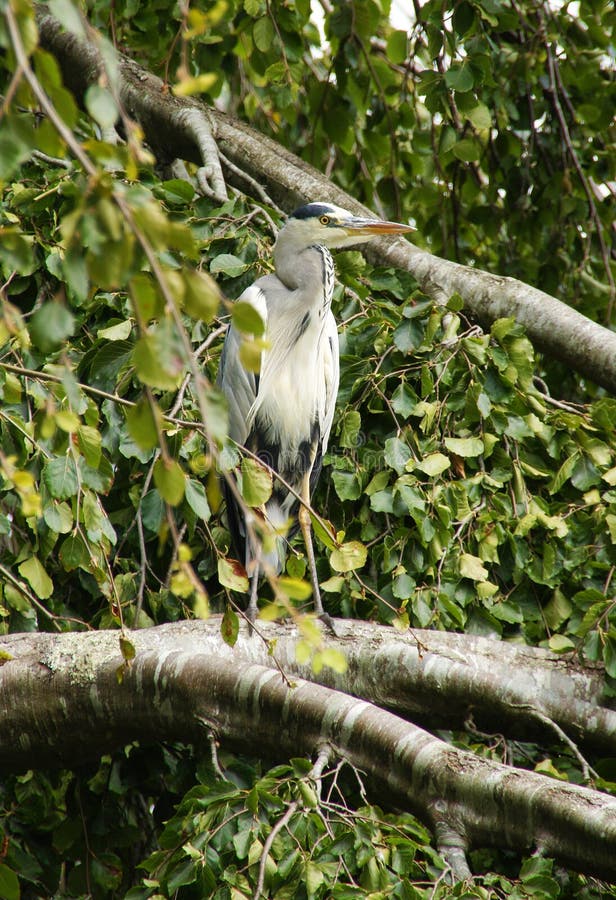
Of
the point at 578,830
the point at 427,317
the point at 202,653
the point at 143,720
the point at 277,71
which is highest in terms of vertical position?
the point at 277,71

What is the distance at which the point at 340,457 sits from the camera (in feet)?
9.41

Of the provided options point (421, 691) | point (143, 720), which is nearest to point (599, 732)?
point (421, 691)

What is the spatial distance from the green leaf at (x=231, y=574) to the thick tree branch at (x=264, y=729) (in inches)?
12.5

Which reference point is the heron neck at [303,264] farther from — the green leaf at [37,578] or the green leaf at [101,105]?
the green leaf at [101,105]

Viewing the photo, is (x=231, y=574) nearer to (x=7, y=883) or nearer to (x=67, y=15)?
(x=7, y=883)

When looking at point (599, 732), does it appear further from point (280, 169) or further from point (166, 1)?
point (166, 1)

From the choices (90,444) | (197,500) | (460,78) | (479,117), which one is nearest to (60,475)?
(90,444)

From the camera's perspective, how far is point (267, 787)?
1784 millimetres

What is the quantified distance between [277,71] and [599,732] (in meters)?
2.45

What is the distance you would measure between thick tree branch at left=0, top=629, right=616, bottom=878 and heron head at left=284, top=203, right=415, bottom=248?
1.42 meters

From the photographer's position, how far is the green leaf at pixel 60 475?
1.69 metres

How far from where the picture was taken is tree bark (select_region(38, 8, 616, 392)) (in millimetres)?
3020

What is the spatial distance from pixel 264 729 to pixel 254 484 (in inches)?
28.3

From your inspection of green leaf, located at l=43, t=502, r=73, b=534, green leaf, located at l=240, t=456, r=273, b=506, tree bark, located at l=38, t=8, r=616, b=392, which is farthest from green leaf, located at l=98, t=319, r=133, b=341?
green leaf, located at l=240, t=456, r=273, b=506
